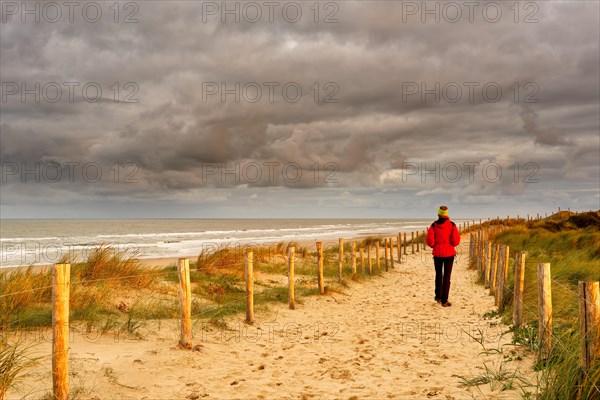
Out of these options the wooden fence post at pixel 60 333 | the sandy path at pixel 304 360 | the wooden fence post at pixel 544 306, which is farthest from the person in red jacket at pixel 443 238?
the wooden fence post at pixel 60 333

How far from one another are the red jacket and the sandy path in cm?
156

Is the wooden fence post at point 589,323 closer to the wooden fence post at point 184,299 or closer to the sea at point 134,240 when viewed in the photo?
the wooden fence post at point 184,299

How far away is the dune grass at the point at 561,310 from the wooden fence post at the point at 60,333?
17.5 feet

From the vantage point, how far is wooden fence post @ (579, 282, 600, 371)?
4.65m

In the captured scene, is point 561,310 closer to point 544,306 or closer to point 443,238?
point 544,306

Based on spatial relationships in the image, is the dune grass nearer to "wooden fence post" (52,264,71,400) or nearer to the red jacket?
the red jacket

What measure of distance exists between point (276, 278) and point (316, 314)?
230 inches

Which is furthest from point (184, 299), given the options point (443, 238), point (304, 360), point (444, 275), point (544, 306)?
point (444, 275)

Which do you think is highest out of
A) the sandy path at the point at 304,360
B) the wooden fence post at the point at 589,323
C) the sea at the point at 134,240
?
the wooden fence post at the point at 589,323

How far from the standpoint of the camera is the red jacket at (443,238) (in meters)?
11.6

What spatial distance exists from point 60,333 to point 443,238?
879cm

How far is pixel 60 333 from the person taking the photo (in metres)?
5.66

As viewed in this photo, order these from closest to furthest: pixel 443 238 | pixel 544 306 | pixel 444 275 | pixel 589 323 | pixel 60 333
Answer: pixel 589 323, pixel 60 333, pixel 544 306, pixel 443 238, pixel 444 275

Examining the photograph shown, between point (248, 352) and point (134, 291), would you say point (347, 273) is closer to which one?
point (134, 291)
